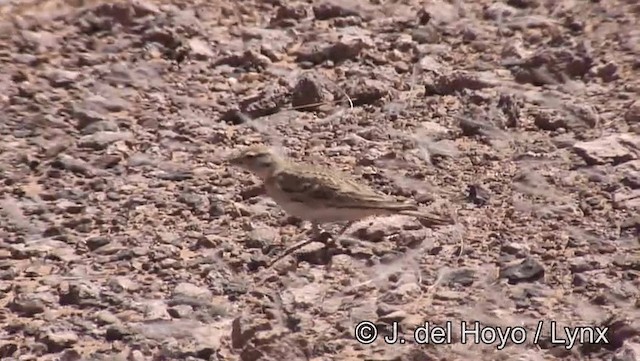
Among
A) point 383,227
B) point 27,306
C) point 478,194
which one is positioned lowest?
point 27,306

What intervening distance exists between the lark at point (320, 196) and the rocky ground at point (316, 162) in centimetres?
13

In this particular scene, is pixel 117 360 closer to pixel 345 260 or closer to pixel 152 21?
pixel 345 260

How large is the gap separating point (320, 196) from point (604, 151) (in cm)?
148

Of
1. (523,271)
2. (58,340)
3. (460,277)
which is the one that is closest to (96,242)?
(58,340)

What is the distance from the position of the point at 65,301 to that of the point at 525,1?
363 cm

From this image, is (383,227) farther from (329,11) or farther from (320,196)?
(329,11)

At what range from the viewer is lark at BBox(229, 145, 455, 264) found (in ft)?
14.7

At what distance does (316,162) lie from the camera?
5215mm

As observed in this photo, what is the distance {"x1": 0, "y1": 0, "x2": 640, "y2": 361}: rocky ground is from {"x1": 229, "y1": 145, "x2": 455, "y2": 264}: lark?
13 cm

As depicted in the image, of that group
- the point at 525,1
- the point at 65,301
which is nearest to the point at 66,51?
the point at 65,301

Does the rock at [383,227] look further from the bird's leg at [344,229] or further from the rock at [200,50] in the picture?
the rock at [200,50]

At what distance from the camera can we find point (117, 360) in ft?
12.6

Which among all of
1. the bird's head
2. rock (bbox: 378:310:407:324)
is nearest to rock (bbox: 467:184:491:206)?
the bird's head

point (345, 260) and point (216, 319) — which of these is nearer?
point (216, 319)
